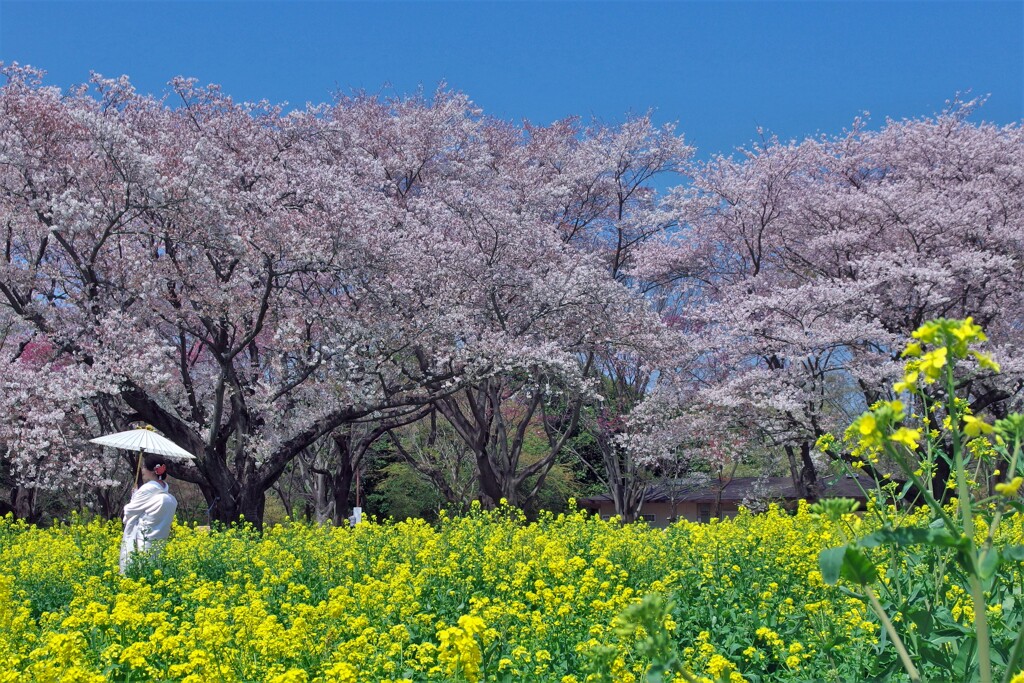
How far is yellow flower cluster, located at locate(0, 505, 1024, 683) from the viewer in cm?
362

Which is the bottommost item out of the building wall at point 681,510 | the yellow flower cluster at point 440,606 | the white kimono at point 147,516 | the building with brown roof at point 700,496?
the building wall at point 681,510

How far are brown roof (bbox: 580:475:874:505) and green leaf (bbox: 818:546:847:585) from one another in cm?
1600

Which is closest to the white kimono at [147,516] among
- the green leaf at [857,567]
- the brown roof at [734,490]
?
the green leaf at [857,567]

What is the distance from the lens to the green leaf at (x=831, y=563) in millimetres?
1376

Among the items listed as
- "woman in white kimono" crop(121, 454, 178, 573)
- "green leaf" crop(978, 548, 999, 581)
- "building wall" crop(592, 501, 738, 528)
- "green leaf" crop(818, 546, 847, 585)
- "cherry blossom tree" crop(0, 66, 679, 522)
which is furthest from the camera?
"building wall" crop(592, 501, 738, 528)

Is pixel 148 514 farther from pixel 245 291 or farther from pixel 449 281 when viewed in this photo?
pixel 449 281

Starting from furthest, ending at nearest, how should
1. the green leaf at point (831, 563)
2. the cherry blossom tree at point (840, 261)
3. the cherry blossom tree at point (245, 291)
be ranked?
the cherry blossom tree at point (840, 261) → the cherry blossom tree at point (245, 291) → the green leaf at point (831, 563)

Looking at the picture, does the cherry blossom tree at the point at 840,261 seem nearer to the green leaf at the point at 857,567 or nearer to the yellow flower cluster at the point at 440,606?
the yellow flower cluster at the point at 440,606

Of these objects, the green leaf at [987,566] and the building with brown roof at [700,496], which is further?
the building with brown roof at [700,496]

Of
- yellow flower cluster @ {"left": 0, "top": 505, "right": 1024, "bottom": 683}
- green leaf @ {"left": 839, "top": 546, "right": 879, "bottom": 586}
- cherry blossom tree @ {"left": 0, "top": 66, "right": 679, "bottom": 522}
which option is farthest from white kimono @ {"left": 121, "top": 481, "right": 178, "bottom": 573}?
green leaf @ {"left": 839, "top": 546, "right": 879, "bottom": 586}

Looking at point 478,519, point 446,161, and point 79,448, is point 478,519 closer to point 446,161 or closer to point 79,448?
point 79,448

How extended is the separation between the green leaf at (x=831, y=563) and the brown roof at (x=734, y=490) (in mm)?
15998

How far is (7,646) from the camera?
13.0 feet

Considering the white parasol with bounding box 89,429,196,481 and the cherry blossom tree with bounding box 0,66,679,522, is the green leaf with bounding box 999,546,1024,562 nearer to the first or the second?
the white parasol with bounding box 89,429,196,481
